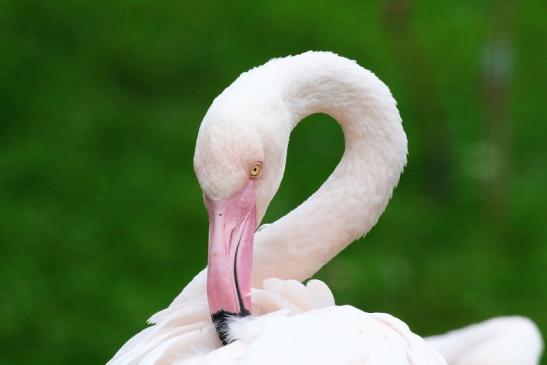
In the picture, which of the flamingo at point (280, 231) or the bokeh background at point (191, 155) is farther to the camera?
the bokeh background at point (191, 155)

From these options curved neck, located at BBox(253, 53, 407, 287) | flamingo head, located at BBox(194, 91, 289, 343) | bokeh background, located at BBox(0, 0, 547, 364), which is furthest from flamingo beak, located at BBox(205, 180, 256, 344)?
bokeh background, located at BBox(0, 0, 547, 364)

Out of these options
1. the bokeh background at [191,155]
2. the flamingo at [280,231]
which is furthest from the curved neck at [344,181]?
the bokeh background at [191,155]

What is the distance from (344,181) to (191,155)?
11.0ft

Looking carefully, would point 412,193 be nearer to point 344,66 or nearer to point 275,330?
point 344,66

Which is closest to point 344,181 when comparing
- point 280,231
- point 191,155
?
point 280,231

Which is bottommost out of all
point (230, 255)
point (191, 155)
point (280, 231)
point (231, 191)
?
point (191, 155)

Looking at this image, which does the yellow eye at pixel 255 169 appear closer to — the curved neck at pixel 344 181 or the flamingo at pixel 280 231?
the flamingo at pixel 280 231

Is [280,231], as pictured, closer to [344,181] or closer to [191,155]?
[344,181]

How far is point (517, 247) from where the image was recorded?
6059 mm

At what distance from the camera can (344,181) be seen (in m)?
3.17

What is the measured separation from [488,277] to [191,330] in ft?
11.0

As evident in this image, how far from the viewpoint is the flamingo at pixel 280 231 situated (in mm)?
2529

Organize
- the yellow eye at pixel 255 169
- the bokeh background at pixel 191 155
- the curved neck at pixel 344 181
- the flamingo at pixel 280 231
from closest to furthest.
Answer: the flamingo at pixel 280 231, the yellow eye at pixel 255 169, the curved neck at pixel 344 181, the bokeh background at pixel 191 155

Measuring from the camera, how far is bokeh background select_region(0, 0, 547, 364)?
18.3 ft
